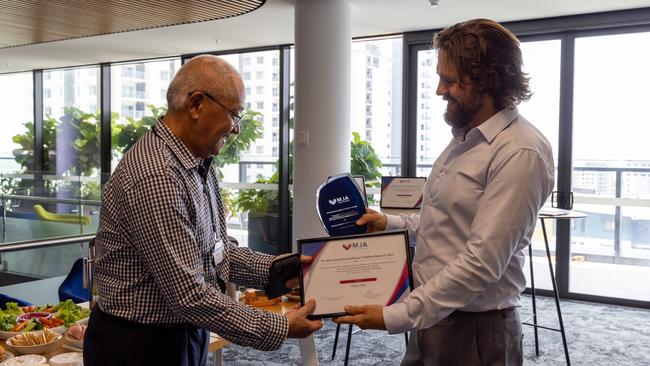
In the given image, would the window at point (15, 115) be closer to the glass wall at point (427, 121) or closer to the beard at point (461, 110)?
the glass wall at point (427, 121)

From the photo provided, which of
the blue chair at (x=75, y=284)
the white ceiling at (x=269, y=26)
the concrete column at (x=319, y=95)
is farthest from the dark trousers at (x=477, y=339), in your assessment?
the white ceiling at (x=269, y=26)

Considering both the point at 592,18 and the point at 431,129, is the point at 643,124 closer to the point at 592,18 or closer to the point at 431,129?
the point at 592,18

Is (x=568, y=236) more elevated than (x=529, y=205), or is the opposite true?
(x=529, y=205)

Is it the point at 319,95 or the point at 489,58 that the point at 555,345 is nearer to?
the point at 319,95

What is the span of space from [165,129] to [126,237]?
0.99 ft

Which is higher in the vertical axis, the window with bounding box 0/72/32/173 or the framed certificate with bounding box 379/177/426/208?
the window with bounding box 0/72/32/173

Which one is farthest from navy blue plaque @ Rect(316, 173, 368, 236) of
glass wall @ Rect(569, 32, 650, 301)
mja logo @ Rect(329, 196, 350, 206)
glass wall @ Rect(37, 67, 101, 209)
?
glass wall @ Rect(37, 67, 101, 209)

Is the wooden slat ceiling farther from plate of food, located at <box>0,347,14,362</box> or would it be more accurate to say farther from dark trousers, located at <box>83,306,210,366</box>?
dark trousers, located at <box>83,306,210,366</box>

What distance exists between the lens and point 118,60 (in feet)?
30.3

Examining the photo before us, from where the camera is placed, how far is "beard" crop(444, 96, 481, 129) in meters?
1.70

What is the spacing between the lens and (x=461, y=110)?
1.72 meters

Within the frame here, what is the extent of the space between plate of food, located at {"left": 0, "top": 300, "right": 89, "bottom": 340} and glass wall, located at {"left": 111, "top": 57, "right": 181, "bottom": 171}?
630 centimetres

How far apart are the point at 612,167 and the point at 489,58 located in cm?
498

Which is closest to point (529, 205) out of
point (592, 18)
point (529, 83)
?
point (529, 83)
